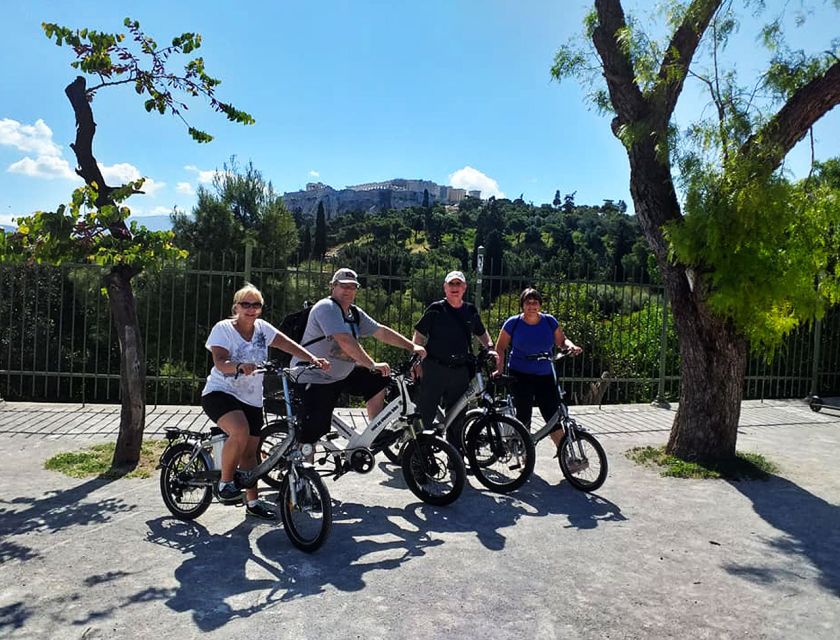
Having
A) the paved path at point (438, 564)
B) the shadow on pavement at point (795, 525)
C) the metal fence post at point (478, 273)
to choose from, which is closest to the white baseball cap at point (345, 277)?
the paved path at point (438, 564)

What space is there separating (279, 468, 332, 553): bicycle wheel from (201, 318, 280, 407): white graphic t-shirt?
72 cm

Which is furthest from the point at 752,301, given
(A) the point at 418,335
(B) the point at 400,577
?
(B) the point at 400,577

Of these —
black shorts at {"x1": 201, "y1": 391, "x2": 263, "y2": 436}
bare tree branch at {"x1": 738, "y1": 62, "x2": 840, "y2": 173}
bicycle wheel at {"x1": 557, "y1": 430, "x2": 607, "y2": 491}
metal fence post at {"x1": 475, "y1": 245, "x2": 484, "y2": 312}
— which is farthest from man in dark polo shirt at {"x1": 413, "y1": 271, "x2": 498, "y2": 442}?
metal fence post at {"x1": 475, "y1": 245, "x2": 484, "y2": 312}

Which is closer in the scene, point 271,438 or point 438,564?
point 438,564

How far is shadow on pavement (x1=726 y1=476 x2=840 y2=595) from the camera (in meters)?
4.22

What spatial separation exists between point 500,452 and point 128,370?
11.4 ft

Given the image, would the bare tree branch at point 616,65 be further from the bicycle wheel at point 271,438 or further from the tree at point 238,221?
the tree at point 238,221

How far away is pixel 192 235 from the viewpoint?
20.3m

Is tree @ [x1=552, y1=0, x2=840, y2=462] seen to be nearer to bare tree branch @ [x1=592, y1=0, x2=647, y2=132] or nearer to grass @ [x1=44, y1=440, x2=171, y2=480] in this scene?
bare tree branch @ [x1=592, y1=0, x2=647, y2=132]

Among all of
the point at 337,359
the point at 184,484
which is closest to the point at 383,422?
the point at 337,359

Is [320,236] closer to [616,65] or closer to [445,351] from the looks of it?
[616,65]

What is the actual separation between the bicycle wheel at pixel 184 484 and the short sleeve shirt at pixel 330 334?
3.31 ft

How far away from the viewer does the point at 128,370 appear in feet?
20.7

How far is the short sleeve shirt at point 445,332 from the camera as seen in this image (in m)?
6.07
